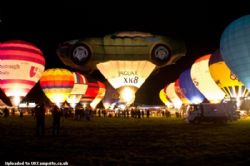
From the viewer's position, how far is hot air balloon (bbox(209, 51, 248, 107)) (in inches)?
1358

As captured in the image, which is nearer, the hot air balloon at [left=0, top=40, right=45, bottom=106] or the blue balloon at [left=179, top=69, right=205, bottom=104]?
the hot air balloon at [left=0, top=40, right=45, bottom=106]

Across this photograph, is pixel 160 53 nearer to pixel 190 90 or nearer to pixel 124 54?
pixel 124 54

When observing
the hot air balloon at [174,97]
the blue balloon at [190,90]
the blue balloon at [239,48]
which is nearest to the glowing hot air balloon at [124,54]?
the blue balloon at [190,90]

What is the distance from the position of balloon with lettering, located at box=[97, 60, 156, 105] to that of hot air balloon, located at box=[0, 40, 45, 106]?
21.6ft

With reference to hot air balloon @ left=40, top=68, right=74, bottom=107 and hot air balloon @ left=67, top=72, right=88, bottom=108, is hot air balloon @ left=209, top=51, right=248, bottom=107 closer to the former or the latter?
hot air balloon @ left=40, top=68, right=74, bottom=107

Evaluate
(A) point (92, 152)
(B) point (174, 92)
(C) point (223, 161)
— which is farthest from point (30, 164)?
(B) point (174, 92)

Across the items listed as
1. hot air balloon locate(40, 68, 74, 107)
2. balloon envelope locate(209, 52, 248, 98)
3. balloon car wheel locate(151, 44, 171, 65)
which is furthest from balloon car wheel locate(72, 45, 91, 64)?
balloon envelope locate(209, 52, 248, 98)

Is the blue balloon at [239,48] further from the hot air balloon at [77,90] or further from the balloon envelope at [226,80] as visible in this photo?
the hot air balloon at [77,90]

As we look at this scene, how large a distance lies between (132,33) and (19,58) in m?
10.9

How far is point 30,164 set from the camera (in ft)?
26.6

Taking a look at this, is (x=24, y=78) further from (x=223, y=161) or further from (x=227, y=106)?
(x=223, y=161)

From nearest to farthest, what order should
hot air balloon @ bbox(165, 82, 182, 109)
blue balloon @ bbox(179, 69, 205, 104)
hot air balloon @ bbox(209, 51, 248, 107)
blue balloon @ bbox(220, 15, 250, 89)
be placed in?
blue balloon @ bbox(220, 15, 250, 89), hot air balloon @ bbox(209, 51, 248, 107), blue balloon @ bbox(179, 69, 205, 104), hot air balloon @ bbox(165, 82, 182, 109)

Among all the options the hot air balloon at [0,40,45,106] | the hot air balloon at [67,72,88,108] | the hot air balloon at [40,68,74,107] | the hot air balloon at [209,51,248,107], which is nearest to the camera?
the hot air balloon at [209,51,248,107]

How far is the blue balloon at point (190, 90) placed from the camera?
46062 millimetres
